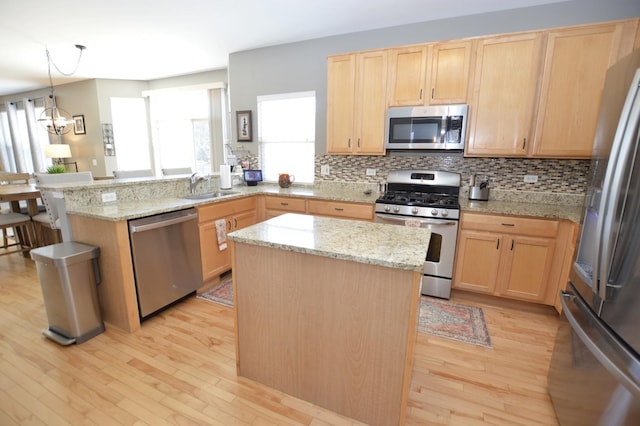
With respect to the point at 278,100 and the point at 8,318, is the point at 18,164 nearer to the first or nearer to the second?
the point at 8,318

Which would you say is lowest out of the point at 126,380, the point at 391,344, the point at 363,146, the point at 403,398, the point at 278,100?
the point at 126,380

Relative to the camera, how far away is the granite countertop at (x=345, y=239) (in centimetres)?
127

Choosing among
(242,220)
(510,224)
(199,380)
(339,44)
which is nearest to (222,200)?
(242,220)

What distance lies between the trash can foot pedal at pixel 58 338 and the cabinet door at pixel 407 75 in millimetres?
3392

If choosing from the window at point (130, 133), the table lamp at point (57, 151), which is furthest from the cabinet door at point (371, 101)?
the table lamp at point (57, 151)

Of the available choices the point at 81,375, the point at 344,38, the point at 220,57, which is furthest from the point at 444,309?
the point at 220,57

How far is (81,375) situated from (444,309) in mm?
2779

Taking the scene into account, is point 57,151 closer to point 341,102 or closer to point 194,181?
point 194,181

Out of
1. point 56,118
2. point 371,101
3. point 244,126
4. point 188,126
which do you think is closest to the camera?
point 371,101

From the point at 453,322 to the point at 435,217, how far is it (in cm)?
93

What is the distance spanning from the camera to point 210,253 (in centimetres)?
286

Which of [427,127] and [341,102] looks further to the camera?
[341,102]

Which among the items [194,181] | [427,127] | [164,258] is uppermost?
[427,127]

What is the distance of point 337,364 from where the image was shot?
147 cm
